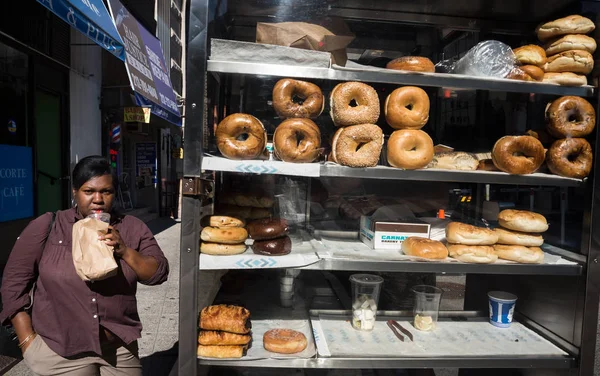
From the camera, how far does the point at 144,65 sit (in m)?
7.05

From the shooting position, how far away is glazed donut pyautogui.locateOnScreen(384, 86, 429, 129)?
2332 millimetres

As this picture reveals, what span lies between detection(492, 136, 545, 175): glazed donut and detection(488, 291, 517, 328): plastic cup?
104 cm

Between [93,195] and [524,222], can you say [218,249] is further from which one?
[524,222]

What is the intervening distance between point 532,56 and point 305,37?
152 cm

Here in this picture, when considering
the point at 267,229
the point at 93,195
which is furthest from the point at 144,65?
the point at 267,229

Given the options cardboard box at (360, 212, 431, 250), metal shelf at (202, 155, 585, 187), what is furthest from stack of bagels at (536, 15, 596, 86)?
cardboard box at (360, 212, 431, 250)

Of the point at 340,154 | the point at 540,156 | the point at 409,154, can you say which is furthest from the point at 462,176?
the point at 340,154

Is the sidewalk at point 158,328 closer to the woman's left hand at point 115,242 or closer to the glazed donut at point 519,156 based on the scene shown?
the woman's left hand at point 115,242

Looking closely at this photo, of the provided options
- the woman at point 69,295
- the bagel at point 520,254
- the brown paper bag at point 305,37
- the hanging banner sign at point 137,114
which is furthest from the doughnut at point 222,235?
the hanging banner sign at point 137,114

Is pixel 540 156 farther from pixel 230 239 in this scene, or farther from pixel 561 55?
pixel 230 239

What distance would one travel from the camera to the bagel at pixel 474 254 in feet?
7.56

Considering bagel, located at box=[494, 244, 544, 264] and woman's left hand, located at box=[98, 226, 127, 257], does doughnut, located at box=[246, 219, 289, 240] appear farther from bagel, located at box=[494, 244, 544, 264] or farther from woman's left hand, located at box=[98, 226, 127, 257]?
bagel, located at box=[494, 244, 544, 264]

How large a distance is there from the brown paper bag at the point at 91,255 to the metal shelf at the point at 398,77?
107 cm

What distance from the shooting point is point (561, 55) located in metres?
2.34
